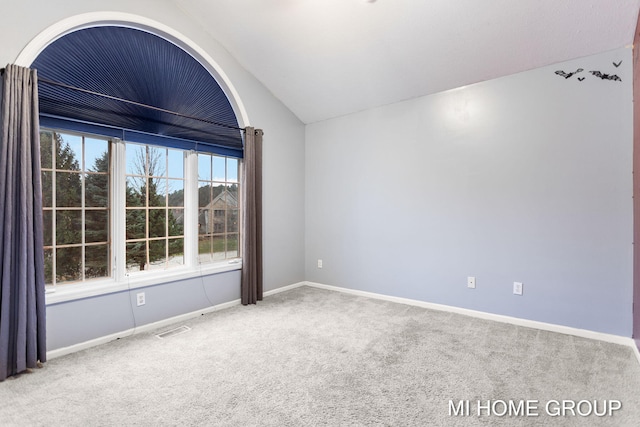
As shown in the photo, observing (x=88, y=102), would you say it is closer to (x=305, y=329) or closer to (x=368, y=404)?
(x=305, y=329)

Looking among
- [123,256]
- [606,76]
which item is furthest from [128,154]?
[606,76]

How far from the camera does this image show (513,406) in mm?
1831

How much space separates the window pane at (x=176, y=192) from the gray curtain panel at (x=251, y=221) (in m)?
0.69

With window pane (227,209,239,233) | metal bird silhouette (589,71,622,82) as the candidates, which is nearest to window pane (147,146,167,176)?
window pane (227,209,239,233)

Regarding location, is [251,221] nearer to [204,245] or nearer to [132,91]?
[204,245]

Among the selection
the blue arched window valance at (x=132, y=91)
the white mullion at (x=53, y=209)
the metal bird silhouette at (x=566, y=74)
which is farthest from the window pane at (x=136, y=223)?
the metal bird silhouette at (x=566, y=74)

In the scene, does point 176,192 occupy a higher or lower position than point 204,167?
lower

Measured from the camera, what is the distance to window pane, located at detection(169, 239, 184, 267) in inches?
136

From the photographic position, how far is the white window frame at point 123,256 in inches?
106

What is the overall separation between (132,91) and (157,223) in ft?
4.21

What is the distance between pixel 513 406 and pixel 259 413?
1445 mm

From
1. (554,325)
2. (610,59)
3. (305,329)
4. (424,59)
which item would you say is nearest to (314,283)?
(305,329)

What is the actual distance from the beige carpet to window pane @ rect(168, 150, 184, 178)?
163cm

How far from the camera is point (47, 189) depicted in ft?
8.52
